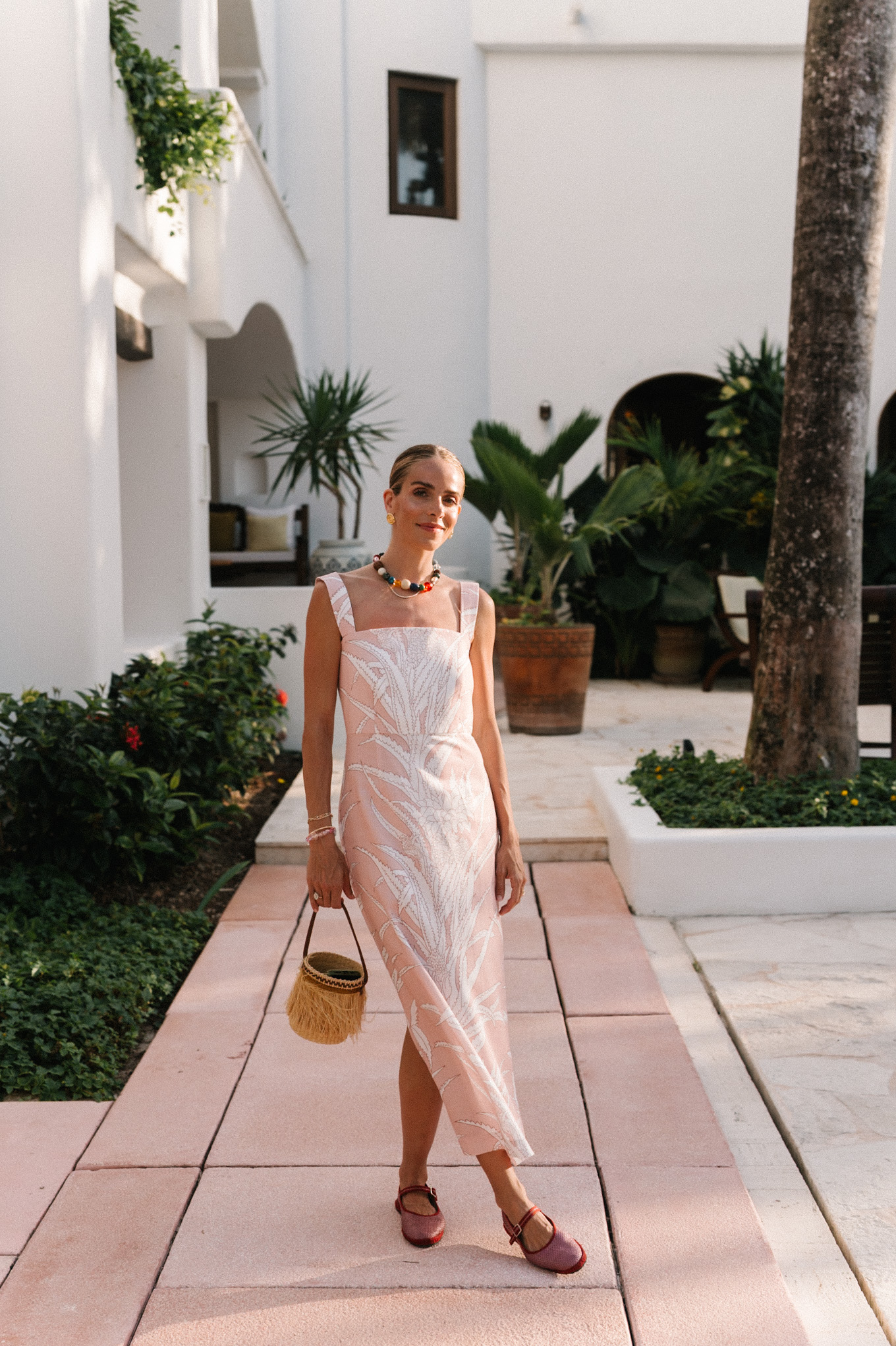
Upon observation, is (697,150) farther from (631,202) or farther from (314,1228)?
(314,1228)

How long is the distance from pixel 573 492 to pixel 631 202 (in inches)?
135

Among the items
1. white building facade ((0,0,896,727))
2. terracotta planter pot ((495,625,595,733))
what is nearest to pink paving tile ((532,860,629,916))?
terracotta planter pot ((495,625,595,733))

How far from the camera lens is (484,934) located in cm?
214

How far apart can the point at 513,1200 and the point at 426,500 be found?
1.26 m

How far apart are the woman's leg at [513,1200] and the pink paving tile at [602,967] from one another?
120 centimetres

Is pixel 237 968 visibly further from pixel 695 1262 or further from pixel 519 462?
pixel 519 462

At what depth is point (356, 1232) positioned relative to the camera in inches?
88.4

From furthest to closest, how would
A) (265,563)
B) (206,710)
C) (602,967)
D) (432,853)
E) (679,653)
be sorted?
(265,563)
(679,653)
(206,710)
(602,967)
(432,853)

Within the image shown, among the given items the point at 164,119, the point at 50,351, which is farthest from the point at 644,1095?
the point at 164,119

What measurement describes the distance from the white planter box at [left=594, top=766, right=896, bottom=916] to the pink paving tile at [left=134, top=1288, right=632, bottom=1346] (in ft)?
6.98

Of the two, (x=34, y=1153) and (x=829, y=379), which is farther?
(x=829, y=379)

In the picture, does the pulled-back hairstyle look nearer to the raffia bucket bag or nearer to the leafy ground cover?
the raffia bucket bag

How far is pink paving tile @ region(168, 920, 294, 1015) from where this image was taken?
3.40m

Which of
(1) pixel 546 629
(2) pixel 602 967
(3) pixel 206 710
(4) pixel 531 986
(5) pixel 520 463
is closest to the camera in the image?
(4) pixel 531 986
